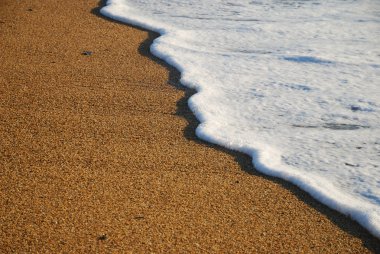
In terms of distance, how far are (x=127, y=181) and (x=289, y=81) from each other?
96.5 inches

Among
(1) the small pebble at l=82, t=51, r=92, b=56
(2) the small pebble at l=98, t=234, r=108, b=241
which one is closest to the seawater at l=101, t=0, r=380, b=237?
(1) the small pebble at l=82, t=51, r=92, b=56

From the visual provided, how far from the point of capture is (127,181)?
345 cm

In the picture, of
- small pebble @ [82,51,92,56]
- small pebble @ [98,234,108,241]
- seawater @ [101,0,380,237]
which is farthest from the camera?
small pebble @ [82,51,92,56]

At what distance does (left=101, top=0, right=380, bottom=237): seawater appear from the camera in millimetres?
3762

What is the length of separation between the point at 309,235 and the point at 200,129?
1.44 m

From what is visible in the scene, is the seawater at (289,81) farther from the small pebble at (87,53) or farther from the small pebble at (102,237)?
the small pebble at (102,237)

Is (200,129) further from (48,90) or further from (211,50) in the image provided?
(211,50)

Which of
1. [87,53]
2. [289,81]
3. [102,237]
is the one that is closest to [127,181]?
[102,237]

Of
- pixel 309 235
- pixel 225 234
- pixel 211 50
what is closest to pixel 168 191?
pixel 225 234

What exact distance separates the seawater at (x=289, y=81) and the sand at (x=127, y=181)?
0.22m

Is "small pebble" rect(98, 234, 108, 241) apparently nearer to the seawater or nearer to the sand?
the sand

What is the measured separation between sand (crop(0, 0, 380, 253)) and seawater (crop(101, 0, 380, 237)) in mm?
217

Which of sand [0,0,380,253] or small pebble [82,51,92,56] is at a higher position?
sand [0,0,380,253]

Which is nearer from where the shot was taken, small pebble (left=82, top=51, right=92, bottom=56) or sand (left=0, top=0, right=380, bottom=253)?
sand (left=0, top=0, right=380, bottom=253)
